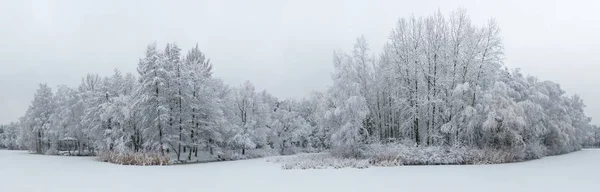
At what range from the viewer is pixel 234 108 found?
46156 millimetres

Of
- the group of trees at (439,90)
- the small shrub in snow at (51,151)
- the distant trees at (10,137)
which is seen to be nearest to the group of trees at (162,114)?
the small shrub in snow at (51,151)

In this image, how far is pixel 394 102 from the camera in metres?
38.4

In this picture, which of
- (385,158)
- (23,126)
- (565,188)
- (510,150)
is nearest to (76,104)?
(23,126)

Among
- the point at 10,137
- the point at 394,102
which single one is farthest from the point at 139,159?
the point at 10,137

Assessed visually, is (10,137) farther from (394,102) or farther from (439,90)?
(439,90)

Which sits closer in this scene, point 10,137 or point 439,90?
point 439,90

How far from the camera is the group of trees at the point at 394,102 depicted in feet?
110

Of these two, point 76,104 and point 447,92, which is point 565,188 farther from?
point 76,104

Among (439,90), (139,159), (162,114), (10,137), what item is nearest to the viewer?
(139,159)

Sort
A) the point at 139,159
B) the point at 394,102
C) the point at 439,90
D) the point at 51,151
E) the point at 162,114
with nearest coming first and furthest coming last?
the point at 139,159 < the point at 162,114 < the point at 439,90 < the point at 394,102 < the point at 51,151

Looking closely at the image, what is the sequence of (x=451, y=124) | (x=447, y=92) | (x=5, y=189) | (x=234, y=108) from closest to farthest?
1. (x=5, y=189)
2. (x=451, y=124)
3. (x=447, y=92)
4. (x=234, y=108)

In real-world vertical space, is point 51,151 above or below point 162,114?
below

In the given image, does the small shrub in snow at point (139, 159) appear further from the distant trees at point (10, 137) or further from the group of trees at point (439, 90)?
the distant trees at point (10, 137)

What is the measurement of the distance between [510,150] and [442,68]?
895cm
